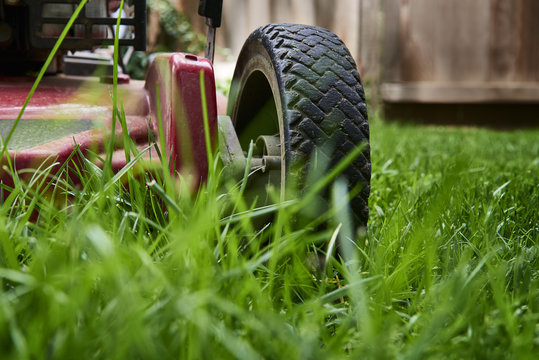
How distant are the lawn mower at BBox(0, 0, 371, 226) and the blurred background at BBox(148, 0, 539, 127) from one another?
13.0 feet

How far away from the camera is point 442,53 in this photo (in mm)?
5047

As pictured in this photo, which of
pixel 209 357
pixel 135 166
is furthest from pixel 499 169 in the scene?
pixel 209 357

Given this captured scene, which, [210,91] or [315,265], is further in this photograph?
[210,91]

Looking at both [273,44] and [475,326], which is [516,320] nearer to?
[475,326]

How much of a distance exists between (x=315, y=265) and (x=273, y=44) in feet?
1.28

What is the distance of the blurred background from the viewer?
495cm

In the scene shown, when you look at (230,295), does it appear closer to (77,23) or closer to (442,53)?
(77,23)

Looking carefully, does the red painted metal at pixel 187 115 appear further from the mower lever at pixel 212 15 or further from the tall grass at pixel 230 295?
the mower lever at pixel 212 15

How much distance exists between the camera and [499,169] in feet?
7.23

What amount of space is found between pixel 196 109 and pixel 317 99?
22 centimetres

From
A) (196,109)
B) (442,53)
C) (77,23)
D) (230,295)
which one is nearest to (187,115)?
(196,109)

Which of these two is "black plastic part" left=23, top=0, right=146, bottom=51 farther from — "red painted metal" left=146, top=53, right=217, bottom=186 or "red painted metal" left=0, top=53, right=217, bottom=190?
"red painted metal" left=146, top=53, right=217, bottom=186

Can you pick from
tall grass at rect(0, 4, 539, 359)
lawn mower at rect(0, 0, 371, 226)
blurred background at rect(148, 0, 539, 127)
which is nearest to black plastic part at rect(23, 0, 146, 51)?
lawn mower at rect(0, 0, 371, 226)

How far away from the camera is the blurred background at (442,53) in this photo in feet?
16.2
